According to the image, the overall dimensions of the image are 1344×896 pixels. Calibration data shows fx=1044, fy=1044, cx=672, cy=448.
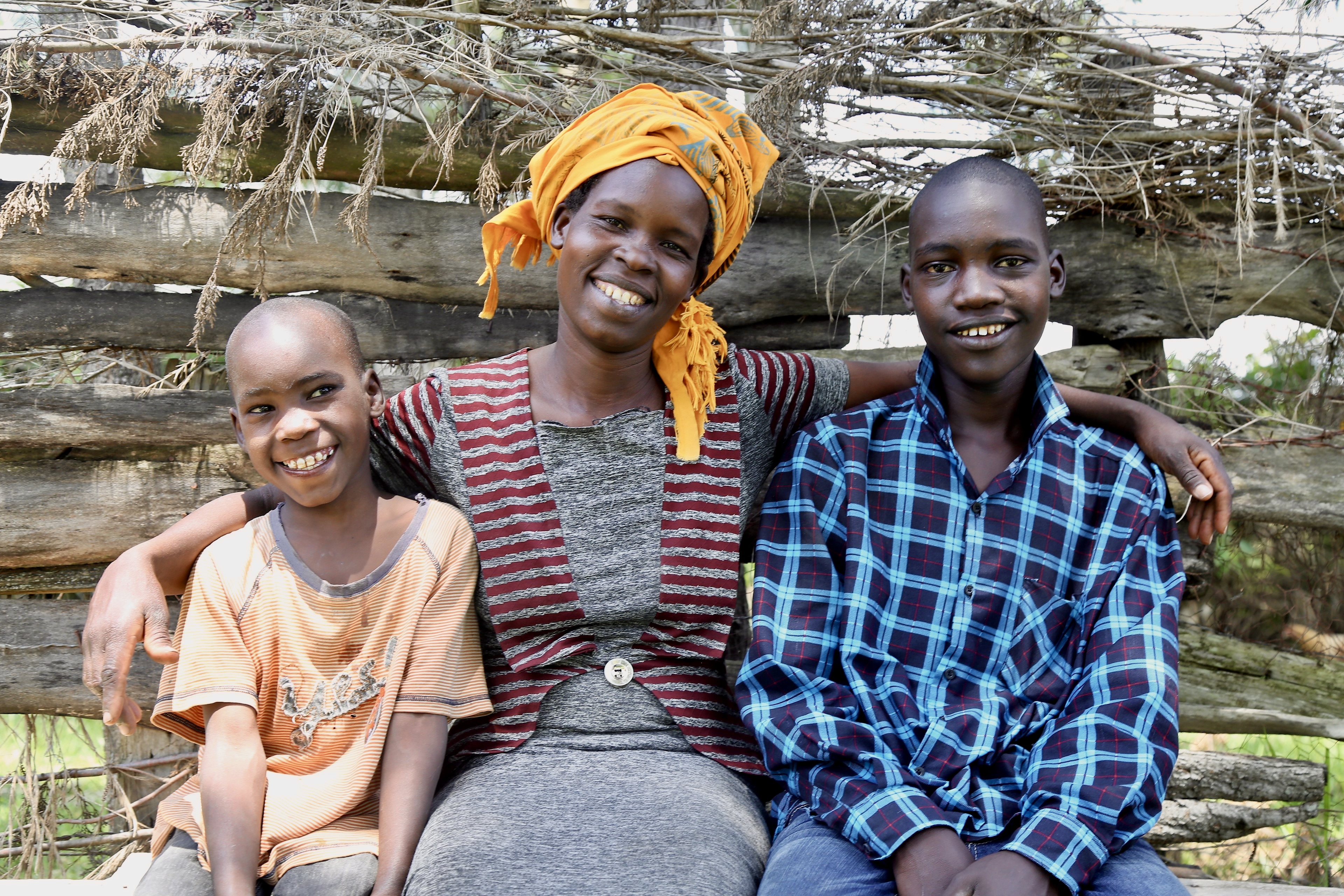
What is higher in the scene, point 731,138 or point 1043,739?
point 731,138

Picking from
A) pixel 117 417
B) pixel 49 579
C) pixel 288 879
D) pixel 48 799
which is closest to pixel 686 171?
pixel 288 879

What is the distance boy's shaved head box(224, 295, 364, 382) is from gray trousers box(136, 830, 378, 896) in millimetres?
954

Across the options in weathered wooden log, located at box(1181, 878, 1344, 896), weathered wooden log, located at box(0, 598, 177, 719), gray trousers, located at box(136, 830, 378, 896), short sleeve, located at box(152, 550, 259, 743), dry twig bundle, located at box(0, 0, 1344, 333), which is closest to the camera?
gray trousers, located at box(136, 830, 378, 896)

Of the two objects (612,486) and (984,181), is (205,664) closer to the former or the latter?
(612,486)

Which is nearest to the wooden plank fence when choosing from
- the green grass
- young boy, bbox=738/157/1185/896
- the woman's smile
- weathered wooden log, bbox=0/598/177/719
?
weathered wooden log, bbox=0/598/177/719

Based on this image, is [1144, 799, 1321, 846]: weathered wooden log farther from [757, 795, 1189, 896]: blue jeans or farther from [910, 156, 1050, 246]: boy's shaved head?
[910, 156, 1050, 246]: boy's shaved head

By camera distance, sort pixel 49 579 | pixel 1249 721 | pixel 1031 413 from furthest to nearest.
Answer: pixel 1249 721 < pixel 49 579 < pixel 1031 413

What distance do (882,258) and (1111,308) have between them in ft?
2.48

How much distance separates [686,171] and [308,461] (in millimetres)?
983

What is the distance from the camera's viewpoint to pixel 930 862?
1884 millimetres

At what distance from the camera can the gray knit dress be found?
1931 mm

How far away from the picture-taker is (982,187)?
2232mm

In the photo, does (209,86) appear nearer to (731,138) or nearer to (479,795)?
(731,138)

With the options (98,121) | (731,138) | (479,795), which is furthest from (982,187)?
(98,121)
